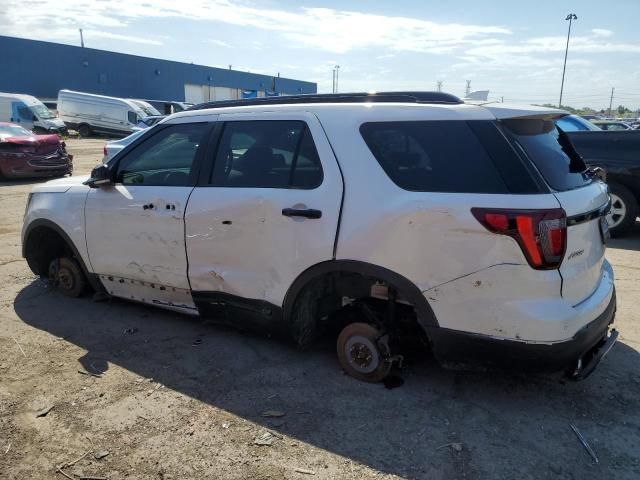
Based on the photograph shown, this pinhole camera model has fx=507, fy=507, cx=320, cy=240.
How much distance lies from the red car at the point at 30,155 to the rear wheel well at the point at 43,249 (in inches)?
378

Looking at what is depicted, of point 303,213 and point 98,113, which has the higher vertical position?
point 98,113

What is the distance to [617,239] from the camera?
7211 mm

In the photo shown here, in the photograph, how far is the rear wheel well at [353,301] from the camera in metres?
2.94

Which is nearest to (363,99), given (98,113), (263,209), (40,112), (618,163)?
(263,209)

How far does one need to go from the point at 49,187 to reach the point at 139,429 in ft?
9.21

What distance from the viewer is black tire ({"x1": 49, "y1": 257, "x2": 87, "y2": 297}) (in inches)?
188

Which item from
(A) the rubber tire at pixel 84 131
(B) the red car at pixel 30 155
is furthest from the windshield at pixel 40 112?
(B) the red car at pixel 30 155

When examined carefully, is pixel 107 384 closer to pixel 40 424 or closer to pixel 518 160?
pixel 40 424

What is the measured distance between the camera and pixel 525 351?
268 centimetres

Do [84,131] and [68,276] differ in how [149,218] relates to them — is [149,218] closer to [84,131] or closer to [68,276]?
[68,276]

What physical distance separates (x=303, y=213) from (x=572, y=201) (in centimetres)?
152

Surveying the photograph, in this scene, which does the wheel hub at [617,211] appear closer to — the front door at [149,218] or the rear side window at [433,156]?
the rear side window at [433,156]

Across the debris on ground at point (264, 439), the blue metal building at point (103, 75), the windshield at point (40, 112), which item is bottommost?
the debris on ground at point (264, 439)

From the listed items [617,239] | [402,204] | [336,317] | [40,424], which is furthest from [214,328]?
[617,239]
